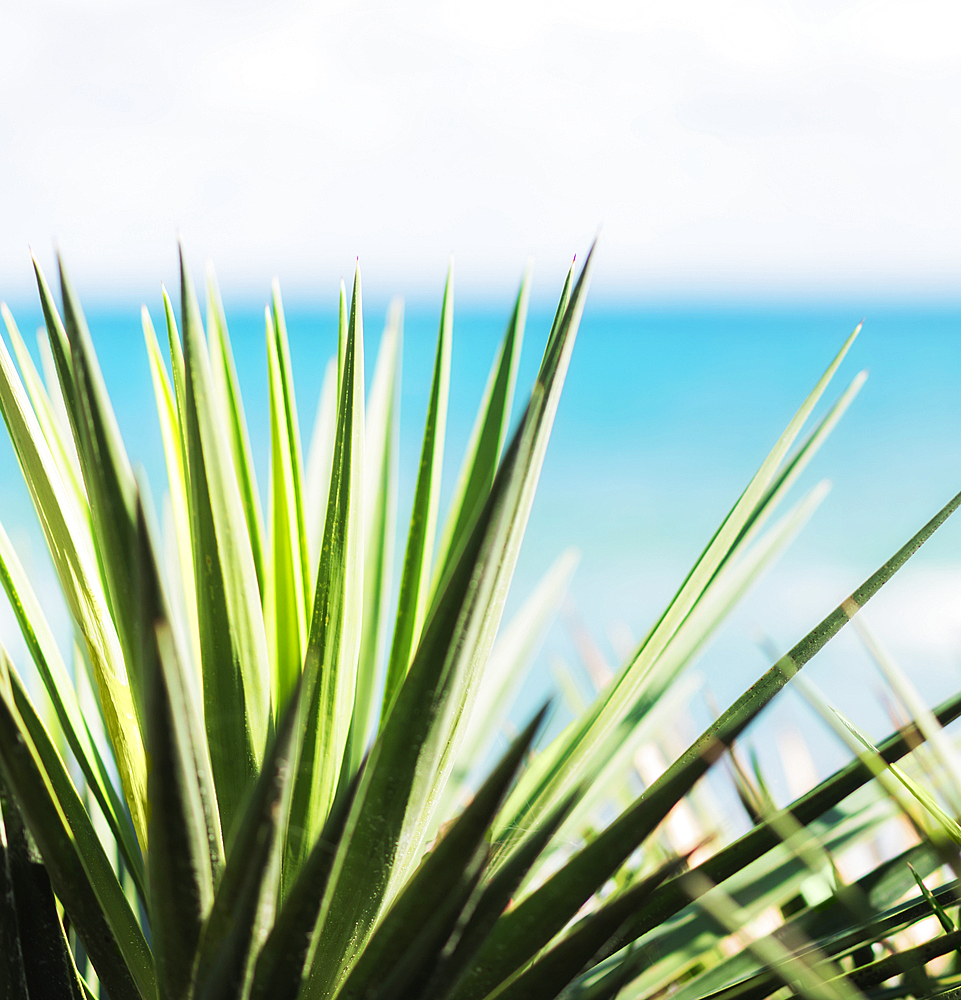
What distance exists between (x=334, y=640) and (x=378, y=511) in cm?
28

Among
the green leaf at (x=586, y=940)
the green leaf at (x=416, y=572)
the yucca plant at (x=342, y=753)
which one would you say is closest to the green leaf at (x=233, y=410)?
the yucca plant at (x=342, y=753)

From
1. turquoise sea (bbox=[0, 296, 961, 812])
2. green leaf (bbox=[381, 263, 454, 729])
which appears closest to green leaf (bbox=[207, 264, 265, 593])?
green leaf (bbox=[381, 263, 454, 729])

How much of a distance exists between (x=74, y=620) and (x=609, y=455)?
385 inches

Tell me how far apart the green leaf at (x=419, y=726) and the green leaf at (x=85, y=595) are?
152mm

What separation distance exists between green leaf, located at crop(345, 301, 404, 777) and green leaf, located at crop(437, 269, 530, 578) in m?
0.10

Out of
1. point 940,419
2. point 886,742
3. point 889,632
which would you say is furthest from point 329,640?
point 940,419

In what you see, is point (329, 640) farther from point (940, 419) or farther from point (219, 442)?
point (940, 419)

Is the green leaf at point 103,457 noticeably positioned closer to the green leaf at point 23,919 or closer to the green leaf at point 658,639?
the green leaf at point 23,919

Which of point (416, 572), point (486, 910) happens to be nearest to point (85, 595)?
point (416, 572)

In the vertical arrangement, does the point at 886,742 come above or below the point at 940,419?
below

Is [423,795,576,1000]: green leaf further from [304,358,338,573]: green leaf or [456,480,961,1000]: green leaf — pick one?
[304,358,338,573]: green leaf

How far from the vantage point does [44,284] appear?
0.46 m

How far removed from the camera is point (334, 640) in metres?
0.48

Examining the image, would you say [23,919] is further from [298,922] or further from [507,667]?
[507,667]
